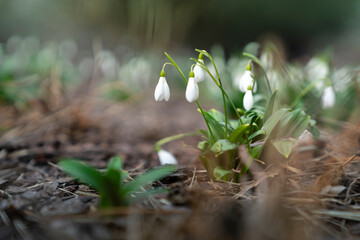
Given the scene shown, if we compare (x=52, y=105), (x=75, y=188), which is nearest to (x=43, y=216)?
(x=75, y=188)

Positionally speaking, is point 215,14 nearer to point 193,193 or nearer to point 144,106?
point 144,106

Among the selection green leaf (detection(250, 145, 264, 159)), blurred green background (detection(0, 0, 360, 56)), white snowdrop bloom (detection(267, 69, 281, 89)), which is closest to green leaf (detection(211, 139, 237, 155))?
green leaf (detection(250, 145, 264, 159))

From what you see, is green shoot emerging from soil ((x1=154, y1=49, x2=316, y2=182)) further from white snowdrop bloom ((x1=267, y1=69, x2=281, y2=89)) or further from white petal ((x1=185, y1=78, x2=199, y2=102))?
white snowdrop bloom ((x1=267, y1=69, x2=281, y2=89))

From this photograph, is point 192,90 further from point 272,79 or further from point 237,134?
point 272,79

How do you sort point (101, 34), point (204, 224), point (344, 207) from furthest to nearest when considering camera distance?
point (101, 34)
point (344, 207)
point (204, 224)

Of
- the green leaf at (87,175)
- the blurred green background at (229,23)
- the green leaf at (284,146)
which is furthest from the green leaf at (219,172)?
the blurred green background at (229,23)

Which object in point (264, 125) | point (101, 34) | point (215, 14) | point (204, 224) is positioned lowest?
point (204, 224)

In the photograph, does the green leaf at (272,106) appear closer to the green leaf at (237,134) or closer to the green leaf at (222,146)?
the green leaf at (237,134)
